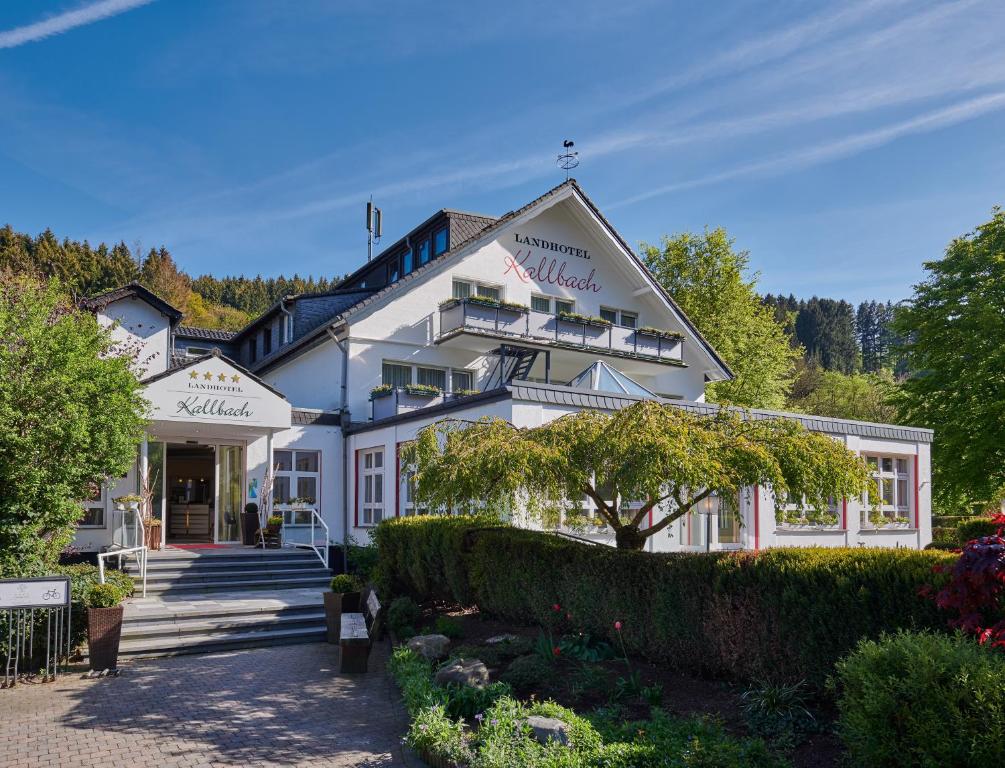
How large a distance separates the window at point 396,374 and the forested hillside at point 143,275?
23408 mm

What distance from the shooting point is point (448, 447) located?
991 cm

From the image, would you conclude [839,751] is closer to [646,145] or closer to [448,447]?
[448,447]

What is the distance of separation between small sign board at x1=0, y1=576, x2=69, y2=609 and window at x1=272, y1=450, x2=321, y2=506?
10.5 m

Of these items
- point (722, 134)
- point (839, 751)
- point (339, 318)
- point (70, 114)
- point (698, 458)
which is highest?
point (70, 114)

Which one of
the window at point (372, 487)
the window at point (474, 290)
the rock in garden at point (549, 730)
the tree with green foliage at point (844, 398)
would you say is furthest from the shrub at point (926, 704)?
the tree with green foliage at point (844, 398)

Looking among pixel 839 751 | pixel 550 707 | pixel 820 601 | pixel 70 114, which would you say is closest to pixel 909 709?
pixel 839 751

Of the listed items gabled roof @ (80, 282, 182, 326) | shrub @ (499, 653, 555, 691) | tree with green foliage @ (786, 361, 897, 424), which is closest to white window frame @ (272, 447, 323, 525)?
gabled roof @ (80, 282, 182, 326)

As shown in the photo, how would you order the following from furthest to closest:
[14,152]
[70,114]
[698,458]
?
[14,152]
[70,114]
[698,458]

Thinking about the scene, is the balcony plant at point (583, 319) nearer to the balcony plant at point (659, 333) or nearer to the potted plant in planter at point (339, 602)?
the balcony plant at point (659, 333)

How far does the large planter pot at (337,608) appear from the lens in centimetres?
1123

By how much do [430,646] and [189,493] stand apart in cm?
1839

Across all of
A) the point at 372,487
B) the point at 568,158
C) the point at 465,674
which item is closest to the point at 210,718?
the point at 465,674

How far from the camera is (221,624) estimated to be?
38.3 feet

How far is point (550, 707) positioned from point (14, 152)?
1995 centimetres
